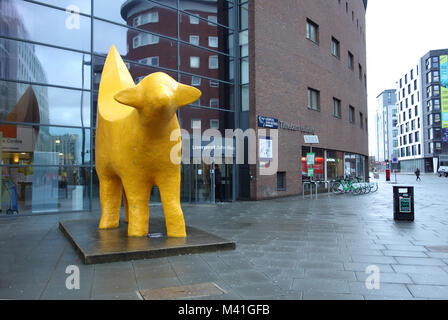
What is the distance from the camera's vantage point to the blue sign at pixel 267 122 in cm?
1755

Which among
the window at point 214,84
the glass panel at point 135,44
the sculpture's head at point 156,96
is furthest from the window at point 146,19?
the sculpture's head at point 156,96

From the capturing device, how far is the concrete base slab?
5758 millimetres

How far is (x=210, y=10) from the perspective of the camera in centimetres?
1780

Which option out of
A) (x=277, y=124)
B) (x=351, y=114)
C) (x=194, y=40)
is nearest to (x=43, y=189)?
(x=194, y=40)

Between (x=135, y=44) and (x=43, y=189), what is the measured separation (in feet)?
22.6

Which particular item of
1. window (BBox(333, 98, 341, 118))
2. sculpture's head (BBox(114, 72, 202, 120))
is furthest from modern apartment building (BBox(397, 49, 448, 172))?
sculpture's head (BBox(114, 72, 202, 120))

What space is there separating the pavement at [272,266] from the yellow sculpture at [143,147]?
4.52ft

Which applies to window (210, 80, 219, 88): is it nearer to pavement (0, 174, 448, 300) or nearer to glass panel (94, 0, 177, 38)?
glass panel (94, 0, 177, 38)

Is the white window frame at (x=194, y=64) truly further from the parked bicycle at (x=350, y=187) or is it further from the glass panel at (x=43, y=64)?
the parked bicycle at (x=350, y=187)

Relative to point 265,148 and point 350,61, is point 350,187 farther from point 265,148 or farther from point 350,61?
point 350,61

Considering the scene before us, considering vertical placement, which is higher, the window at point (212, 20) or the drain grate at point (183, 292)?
the window at point (212, 20)
